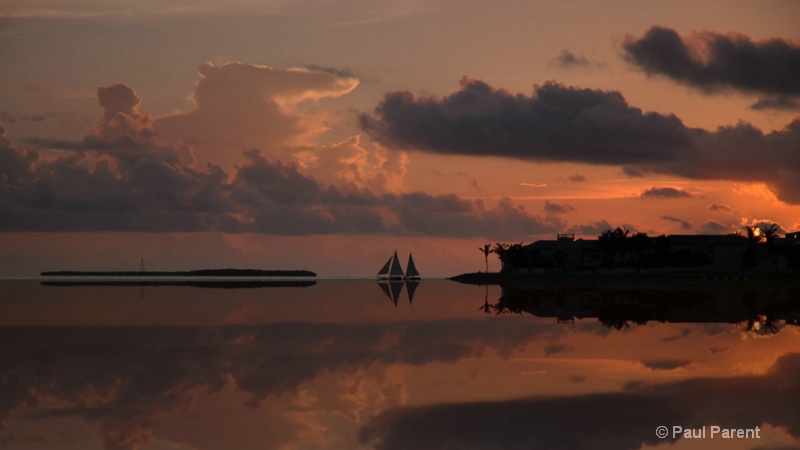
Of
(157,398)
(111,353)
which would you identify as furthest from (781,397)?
(111,353)

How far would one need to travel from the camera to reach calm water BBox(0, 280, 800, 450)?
18.7 metres

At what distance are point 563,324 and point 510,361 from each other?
18.1m

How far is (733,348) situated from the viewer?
3500 centimetres

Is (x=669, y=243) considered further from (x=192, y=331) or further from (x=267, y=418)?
(x=267, y=418)

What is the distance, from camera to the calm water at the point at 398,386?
18.7 meters

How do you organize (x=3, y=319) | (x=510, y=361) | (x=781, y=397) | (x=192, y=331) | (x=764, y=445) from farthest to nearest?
(x=3, y=319) → (x=192, y=331) → (x=510, y=361) → (x=781, y=397) → (x=764, y=445)

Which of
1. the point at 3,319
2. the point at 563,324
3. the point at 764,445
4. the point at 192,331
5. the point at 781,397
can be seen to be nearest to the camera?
the point at 764,445
